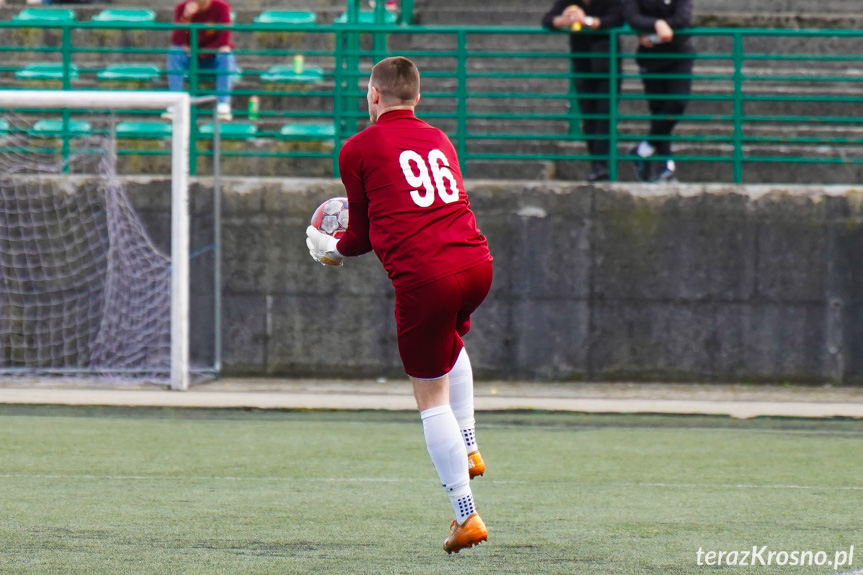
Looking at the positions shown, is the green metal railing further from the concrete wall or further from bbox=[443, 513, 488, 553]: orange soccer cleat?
bbox=[443, 513, 488, 553]: orange soccer cleat

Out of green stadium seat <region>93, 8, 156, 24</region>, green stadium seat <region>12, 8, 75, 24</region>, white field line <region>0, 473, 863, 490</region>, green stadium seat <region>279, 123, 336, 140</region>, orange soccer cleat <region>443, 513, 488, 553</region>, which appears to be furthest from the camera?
green stadium seat <region>12, 8, 75, 24</region>

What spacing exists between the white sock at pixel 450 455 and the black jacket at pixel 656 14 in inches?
269

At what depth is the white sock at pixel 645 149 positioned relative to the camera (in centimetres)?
1125

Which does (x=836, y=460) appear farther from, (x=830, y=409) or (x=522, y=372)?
(x=522, y=372)

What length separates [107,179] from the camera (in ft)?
36.1

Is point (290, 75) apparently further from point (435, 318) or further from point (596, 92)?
point (435, 318)

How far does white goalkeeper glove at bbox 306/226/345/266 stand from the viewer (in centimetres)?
509

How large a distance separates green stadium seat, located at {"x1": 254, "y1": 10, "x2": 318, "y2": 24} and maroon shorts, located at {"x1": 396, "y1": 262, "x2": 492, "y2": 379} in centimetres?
1046

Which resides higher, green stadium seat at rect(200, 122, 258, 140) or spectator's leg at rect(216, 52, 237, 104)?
spectator's leg at rect(216, 52, 237, 104)

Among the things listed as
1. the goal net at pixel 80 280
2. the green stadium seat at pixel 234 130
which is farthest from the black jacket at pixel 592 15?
the goal net at pixel 80 280

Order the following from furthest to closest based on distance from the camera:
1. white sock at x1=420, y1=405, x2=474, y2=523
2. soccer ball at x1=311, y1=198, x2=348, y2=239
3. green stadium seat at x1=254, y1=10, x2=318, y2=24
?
green stadium seat at x1=254, y1=10, x2=318, y2=24, soccer ball at x1=311, y1=198, x2=348, y2=239, white sock at x1=420, y1=405, x2=474, y2=523

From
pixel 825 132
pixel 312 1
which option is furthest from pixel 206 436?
pixel 312 1

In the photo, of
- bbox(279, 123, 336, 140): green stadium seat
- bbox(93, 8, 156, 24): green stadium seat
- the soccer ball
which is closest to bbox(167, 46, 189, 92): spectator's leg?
bbox(279, 123, 336, 140): green stadium seat

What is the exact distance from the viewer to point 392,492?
6320 millimetres
